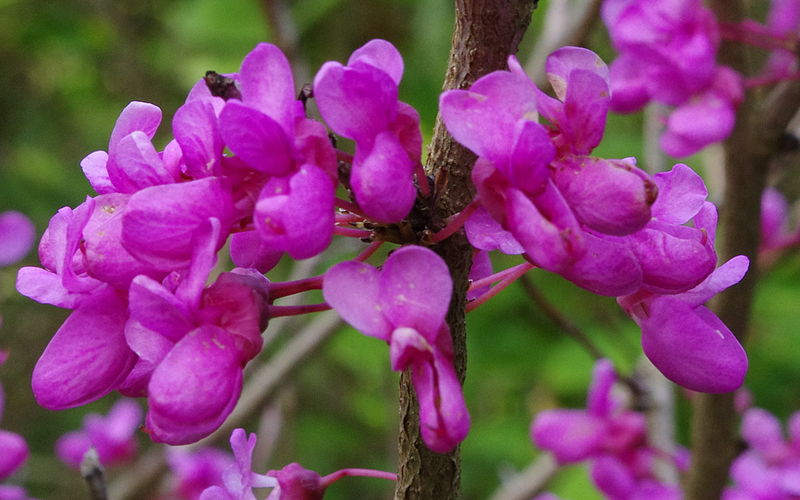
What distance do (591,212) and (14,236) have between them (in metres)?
0.92

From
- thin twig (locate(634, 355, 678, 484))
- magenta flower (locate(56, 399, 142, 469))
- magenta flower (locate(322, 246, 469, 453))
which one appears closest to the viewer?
magenta flower (locate(322, 246, 469, 453))

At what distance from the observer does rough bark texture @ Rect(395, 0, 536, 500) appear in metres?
0.55

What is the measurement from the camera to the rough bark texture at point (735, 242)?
114 centimetres

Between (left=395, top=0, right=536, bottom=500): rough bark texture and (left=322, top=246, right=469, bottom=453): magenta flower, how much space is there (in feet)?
0.21

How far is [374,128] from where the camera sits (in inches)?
20.1

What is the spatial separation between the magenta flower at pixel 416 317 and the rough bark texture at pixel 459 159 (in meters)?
0.06

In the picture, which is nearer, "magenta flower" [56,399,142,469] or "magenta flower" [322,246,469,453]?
"magenta flower" [322,246,469,453]

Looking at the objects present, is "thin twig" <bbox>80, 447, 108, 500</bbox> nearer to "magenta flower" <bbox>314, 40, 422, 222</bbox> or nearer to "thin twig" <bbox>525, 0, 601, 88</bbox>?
"magenta flower" <bbox>314, 40, 422, 222</bbox>

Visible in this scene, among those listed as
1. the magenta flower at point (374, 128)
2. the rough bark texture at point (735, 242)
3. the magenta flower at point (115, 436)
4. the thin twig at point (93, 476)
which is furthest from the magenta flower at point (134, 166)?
the magenta flower at point (115, 436)

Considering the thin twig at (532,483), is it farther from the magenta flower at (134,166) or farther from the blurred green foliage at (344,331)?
the magenta flower at (134,166)

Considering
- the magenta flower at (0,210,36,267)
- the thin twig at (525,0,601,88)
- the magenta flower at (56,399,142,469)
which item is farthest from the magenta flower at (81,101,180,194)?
the magenta flower at (56,399,142,469)

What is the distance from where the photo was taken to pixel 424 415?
1.58 feet

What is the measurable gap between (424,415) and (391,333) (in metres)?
0.05

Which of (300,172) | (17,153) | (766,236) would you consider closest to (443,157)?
(300,172)
